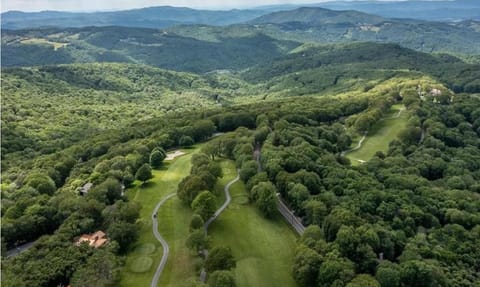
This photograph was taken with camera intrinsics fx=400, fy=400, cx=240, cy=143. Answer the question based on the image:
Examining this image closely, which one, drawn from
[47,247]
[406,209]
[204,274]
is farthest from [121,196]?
[406,209]

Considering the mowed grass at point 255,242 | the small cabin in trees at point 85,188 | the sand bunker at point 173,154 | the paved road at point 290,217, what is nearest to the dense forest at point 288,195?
the small cabin in trees at point 85,188

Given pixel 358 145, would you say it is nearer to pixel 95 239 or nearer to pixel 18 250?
pixel 95 239

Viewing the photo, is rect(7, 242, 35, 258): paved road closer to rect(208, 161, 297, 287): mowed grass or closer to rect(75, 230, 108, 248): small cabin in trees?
rect(75, 230, 108, 248): small cabin in trees

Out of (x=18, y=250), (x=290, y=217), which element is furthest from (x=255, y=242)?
(x=18, y=250)

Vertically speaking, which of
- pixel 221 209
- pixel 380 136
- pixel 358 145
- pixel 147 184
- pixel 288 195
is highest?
pixel 288 195

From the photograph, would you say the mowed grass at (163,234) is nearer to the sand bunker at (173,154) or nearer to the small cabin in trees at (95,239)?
the small cabin in trees at (95,239)

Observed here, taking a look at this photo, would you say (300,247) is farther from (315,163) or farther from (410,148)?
(410,148)
